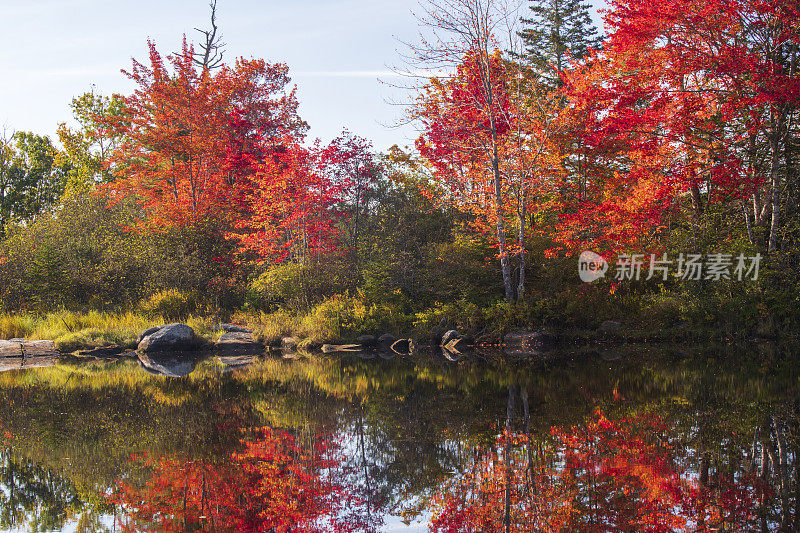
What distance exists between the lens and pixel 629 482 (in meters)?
4.44

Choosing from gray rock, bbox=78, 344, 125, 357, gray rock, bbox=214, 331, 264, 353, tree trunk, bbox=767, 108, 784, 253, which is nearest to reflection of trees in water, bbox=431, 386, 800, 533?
tree trunk, bbox=767, 108, 784, 253

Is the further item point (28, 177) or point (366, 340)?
point (28, 177)

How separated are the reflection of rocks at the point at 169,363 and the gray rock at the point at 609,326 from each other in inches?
392

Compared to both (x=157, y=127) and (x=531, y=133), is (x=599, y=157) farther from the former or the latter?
(x=157, y=127)

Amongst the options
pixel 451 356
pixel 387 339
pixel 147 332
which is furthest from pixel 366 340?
pixel 147 332

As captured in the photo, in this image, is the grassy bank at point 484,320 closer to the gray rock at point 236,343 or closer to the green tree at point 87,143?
the gray rock at point 236,343

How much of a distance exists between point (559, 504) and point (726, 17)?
11953 mm

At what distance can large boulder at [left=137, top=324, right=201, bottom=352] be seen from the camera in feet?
51.3

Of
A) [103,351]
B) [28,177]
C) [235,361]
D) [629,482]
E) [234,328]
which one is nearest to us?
[629,482]

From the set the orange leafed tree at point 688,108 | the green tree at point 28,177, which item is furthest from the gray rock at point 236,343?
the green tree at point 28,177

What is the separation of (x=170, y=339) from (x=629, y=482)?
13616mm

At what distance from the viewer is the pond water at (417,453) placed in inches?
161

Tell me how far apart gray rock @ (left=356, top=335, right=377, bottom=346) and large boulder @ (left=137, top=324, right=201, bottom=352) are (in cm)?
446

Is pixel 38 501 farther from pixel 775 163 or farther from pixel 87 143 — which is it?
pixel 87 143
